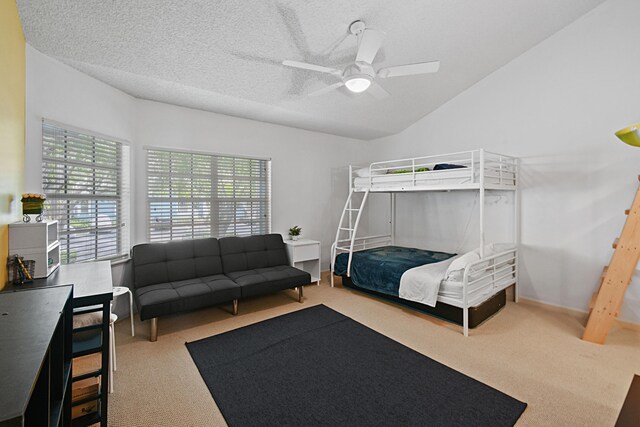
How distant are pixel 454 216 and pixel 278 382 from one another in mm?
3655

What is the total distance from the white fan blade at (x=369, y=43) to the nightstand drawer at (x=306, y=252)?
275 cm

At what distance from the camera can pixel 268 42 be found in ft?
9.08

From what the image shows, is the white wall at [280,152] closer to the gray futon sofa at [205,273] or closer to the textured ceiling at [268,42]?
the textured ceiling at [268,42]

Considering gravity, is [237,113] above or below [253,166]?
above

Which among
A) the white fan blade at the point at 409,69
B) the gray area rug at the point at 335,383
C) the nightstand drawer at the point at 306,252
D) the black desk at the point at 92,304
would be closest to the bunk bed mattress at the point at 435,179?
the nightstand drawer at the point at 306,252

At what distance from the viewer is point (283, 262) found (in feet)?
14.1

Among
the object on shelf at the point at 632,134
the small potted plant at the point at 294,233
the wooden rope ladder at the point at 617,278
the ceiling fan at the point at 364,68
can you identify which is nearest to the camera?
the object on shelf at the point at 632,134

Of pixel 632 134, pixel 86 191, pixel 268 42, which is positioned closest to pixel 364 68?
pixel 268 42

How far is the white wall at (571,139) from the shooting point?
10.4 ft

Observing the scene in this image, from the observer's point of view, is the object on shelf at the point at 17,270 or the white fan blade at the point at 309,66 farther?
the white fan blade at the point at 309,66

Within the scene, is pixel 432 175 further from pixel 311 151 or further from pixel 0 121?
pixel 0 121

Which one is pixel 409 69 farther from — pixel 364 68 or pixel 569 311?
pixel 569 311

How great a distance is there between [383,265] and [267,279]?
150 centimetres

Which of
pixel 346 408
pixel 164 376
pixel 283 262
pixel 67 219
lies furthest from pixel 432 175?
pixel 67 219
